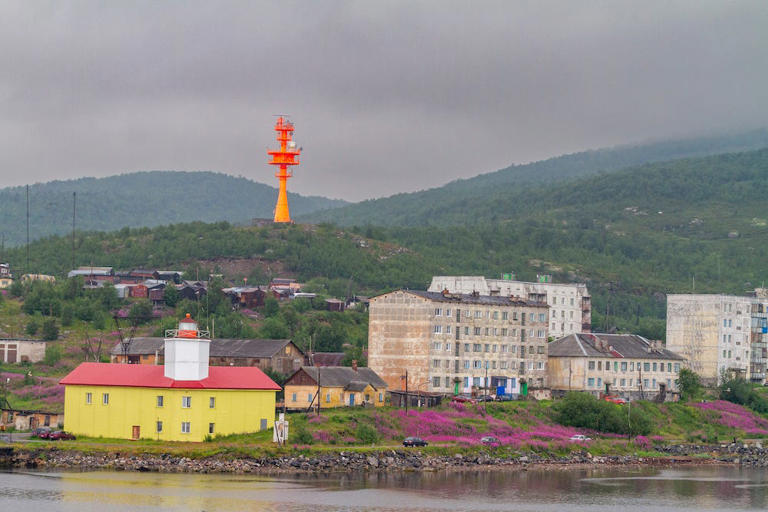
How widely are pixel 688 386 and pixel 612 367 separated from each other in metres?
8.33

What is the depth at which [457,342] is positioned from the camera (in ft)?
361

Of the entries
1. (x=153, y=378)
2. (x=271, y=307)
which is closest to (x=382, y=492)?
(x=153, y=378)

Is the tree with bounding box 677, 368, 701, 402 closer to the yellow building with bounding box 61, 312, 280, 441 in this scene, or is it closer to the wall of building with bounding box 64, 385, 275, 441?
the wall of building with bounding box 64, 385, 275, 441

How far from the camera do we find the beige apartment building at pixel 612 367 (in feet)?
376

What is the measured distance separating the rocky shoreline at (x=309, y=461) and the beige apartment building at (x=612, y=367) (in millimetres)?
16912

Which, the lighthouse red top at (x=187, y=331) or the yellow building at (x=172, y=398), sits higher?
the lighthouse red top at (x=187, y=331)

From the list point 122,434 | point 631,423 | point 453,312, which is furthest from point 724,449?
point 122,434

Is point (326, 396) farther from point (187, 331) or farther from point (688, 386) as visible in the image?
point (688, 386)

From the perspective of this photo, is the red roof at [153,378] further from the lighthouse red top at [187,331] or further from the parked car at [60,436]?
the parked car at [60,436]

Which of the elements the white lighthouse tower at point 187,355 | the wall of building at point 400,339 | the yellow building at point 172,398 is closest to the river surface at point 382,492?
the yellow building at point 172,398

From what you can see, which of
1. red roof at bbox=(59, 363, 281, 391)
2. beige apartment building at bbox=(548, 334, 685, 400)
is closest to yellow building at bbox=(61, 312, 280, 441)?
red roof at bbox=(59, 363, 281, 391)

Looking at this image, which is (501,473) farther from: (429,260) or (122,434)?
(429,260)

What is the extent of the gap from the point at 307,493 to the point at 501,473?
65.6 feet

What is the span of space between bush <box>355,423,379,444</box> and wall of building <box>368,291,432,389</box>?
1922cm
